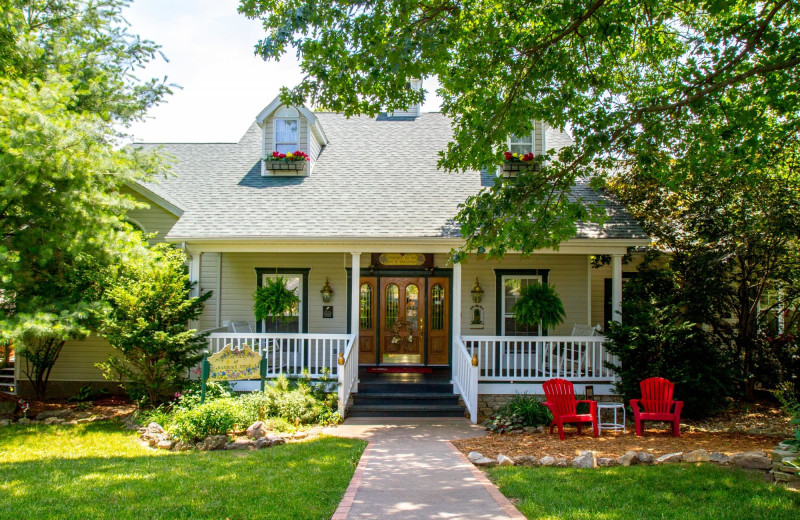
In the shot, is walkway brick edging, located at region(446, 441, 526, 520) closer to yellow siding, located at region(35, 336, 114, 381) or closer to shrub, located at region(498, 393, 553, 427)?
shrub, located at region(498, 393, 553, 427)

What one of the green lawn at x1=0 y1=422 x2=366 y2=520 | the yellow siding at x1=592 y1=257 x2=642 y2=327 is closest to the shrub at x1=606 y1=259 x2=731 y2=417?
the yellow siding at x1=592 y1=257 x2=642 y2=327

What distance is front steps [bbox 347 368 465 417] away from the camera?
1128 cm

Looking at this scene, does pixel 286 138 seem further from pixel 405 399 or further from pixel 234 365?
pixel 405 399

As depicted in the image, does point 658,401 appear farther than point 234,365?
No

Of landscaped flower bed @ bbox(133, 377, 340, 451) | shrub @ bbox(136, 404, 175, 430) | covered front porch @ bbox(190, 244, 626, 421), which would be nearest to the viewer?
landscaped flower bed @ bbox(133, 377, 340, 451)

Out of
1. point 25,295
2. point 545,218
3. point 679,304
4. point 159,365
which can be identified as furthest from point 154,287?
point 679,304

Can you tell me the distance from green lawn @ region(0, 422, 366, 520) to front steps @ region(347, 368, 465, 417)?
85.3 inches

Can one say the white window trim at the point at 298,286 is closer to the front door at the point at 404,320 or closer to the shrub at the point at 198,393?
the front door at the point at 404,320

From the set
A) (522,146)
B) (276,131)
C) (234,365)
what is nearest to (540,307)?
(522,146)

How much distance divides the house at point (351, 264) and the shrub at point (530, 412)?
5.09ft

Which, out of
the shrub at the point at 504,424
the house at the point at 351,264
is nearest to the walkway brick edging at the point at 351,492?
the shrub at the point at 504,424

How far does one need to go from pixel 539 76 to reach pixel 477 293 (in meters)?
5.78

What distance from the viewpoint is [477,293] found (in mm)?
13750

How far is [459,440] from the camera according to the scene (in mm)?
9461
